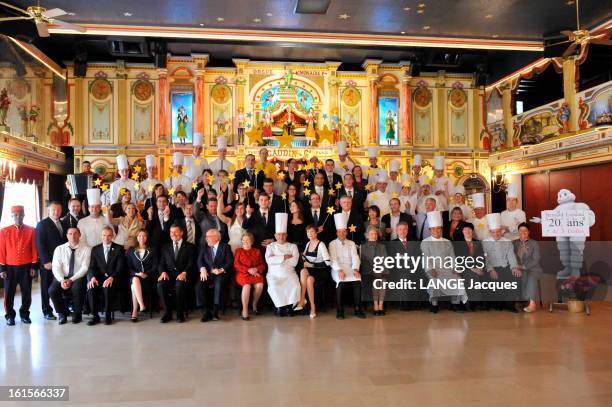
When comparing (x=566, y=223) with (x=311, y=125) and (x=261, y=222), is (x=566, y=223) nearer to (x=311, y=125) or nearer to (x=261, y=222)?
(x=261, y=222)

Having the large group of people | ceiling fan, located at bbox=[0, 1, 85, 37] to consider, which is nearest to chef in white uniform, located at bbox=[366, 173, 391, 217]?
the large group of people

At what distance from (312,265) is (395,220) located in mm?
1354

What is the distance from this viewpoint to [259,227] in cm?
556

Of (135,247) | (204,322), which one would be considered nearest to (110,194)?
(135,247)

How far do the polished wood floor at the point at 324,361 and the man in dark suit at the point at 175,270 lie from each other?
22 centimetres

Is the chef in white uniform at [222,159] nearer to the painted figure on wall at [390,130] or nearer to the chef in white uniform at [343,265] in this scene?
the chef in white uniform at [343,265]

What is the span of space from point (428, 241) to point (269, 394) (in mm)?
3153

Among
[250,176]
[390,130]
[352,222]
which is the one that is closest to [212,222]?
[250,176]

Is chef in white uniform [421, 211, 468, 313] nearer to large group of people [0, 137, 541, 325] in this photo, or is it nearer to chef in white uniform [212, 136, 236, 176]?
large group of people [0, 137, 541, 325]

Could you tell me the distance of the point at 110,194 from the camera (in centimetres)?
657

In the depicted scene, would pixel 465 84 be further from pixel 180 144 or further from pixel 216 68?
pixel 180 144

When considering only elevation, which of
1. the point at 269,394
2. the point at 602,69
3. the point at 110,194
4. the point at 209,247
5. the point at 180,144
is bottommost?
the point at 269,394

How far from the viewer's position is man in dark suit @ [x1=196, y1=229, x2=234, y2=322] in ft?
16.2

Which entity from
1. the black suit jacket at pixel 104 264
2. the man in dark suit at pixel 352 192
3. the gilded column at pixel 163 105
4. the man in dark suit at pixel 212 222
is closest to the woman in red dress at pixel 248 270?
the man in dark suit at pixel 212 222
